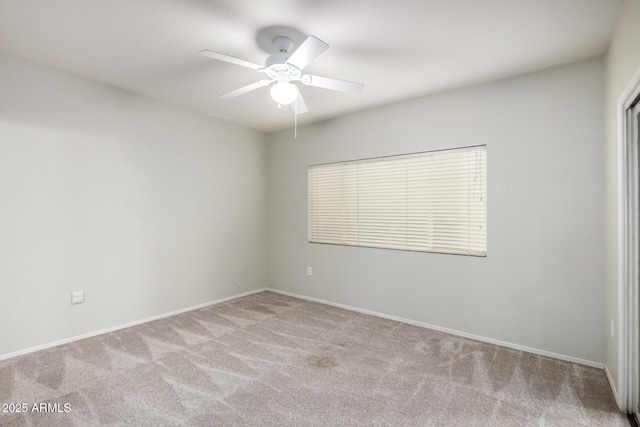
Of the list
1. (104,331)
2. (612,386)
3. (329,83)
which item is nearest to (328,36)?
(329,83)

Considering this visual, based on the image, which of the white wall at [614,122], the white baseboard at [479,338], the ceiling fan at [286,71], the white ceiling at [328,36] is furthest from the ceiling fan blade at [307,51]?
the white baseboard at [479,338]

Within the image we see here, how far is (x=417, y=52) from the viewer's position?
2.56 meters

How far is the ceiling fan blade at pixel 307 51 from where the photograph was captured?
6.06ft

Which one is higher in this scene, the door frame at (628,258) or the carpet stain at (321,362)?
the door frame at (628,258)

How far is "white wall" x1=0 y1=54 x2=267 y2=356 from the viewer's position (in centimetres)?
275

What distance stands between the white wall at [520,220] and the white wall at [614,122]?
13 cm

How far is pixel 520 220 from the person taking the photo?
2.95m

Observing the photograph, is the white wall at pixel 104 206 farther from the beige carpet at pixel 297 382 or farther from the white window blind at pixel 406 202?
the white window blind at pixel 406 202

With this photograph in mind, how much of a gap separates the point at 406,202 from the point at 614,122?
1916 mm

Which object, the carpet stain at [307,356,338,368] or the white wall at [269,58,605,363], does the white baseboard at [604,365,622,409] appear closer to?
the white wall at [269,58,605,363]

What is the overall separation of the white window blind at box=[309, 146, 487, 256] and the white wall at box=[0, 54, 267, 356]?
54.7 inches

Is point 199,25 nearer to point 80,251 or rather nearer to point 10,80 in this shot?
point 10,80

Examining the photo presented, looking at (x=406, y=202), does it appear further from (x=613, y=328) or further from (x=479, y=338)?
(x=613, y=328)

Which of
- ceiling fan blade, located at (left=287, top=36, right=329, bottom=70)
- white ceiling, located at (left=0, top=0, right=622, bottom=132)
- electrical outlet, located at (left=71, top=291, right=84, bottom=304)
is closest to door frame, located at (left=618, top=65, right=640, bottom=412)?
white ceiling, located at (left=0, top=0, right=622, bottom=132)
